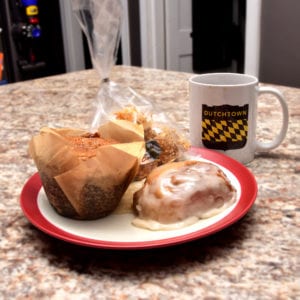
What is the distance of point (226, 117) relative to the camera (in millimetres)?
754

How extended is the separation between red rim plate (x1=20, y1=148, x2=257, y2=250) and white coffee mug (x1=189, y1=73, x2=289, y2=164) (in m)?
0.05

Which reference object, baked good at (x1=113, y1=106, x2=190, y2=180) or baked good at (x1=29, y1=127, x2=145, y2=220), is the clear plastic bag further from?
baked good at (x1=29, y1=127, x2=145, y2=220)

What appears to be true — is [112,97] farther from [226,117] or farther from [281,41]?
[281,41]

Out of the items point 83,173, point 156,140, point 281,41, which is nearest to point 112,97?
point 156,140

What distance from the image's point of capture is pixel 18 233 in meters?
0.59

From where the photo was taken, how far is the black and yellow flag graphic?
755 mm

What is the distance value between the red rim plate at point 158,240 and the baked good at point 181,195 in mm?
23

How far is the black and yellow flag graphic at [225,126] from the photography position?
75 centimetres

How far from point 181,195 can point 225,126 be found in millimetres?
249

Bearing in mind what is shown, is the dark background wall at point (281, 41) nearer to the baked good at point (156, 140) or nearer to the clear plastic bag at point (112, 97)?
the clear plastic bag at point (112, 97)

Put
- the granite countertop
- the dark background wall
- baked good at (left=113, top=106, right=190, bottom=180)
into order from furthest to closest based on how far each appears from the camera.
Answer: the dark background wall < baked good at (left=113, top=106, right=190, bottom=180) < the granite countertop

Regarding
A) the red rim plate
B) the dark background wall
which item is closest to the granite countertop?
the red rim plate

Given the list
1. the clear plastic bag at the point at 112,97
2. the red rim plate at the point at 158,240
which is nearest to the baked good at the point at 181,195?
the red rim plate at the point at 158,240

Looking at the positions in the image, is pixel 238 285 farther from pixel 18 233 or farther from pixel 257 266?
pixel 18 233
